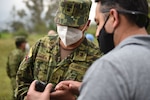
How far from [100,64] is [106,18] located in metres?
0.38

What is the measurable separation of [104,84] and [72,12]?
53.4 inches

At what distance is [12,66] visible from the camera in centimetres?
746

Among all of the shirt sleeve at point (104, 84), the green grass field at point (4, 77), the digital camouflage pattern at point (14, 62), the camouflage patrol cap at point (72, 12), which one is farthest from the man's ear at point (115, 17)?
the green grass field at point (4, 77)

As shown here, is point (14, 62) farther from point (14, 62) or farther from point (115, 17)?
point (115, 17)

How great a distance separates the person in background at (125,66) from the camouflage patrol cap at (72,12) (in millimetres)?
1011

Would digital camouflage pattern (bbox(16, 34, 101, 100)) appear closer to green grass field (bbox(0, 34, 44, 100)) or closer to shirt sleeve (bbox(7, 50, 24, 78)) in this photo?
shirt sleeve (bbox(7, 50, 24, 78))

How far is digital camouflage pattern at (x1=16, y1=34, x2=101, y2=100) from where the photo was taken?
102 inches

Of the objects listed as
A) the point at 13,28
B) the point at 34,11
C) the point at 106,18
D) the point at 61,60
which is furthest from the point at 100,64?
the point at 13,28

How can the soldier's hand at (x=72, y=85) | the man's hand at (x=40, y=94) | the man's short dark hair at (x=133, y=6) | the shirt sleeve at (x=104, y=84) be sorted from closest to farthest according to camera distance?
the shirt sleeve at (x=104, y=84), the man's short dark hair at (x=133, y=6), the man's hand at (x=40, y=94), the soldier's hand at (x=72, y=85)

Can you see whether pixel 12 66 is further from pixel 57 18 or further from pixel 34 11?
pixel 34 11

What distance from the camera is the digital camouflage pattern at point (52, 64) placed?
2594 millimetres

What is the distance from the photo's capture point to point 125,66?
1.36 metres

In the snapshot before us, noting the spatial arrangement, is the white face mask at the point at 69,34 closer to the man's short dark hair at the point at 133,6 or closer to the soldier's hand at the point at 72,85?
the soldier's hand at the point at 72,85

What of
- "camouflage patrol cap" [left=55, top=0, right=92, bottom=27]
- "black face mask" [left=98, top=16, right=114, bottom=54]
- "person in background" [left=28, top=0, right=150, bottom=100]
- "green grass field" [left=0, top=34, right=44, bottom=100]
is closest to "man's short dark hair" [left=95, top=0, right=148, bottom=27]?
"person in background" [left=28, top=0, right=150, bottom=100]
